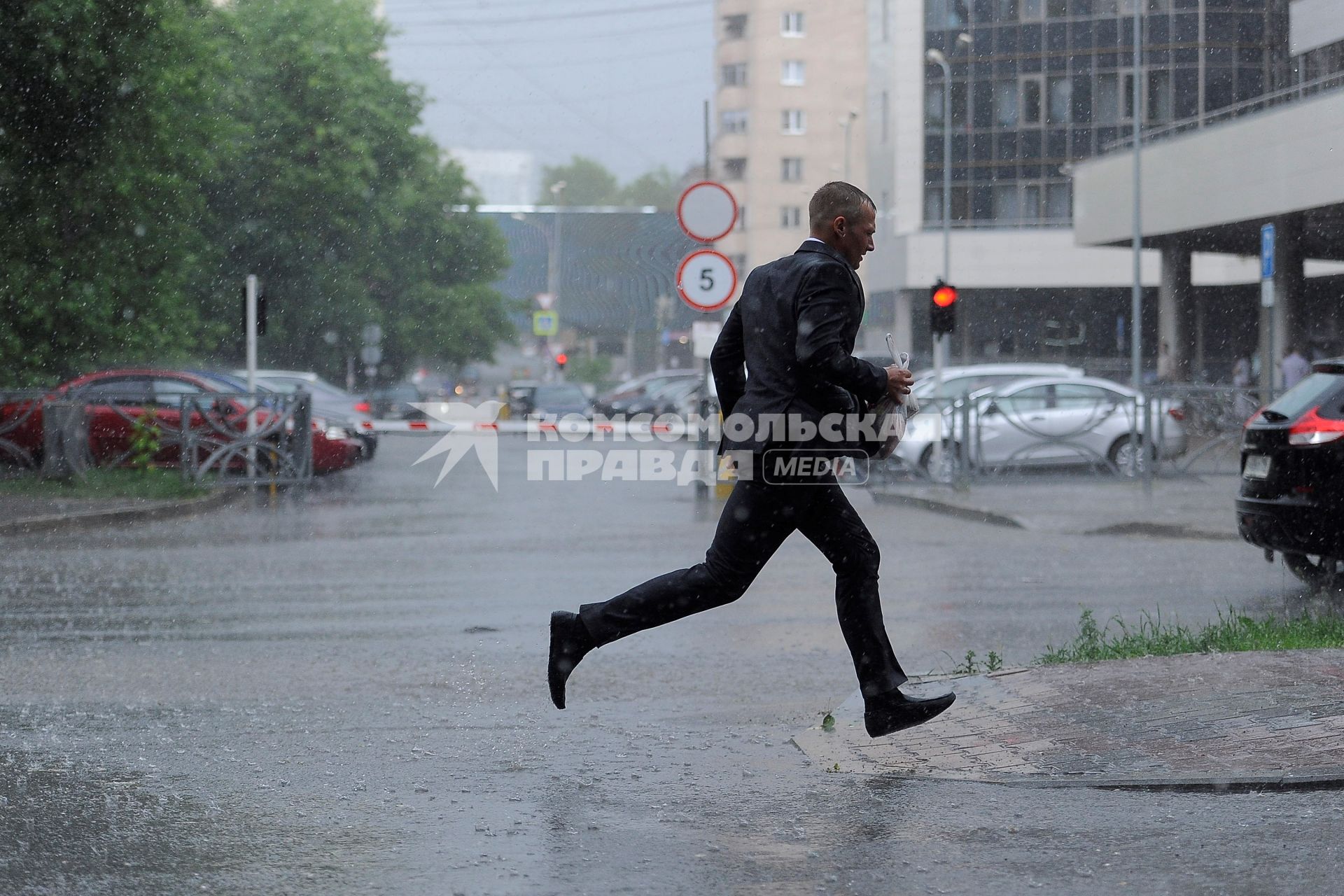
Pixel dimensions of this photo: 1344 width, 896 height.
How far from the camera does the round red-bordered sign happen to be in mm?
16734

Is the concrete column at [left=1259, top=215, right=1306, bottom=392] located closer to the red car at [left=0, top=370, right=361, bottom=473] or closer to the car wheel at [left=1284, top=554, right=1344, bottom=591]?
the red car at [left=0, top=370, right=361, bottom=473]

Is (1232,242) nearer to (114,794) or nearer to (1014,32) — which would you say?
(1014,32)

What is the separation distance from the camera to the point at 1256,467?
10180mm

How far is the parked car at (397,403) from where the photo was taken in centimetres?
4538

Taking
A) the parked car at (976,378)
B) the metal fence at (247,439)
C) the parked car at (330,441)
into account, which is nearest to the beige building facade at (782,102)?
the parked car at (976,378)

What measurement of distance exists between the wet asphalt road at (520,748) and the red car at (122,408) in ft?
26.1

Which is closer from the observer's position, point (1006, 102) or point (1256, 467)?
point (1256, 467)

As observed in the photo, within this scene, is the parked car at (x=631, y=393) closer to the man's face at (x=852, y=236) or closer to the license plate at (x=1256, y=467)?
the license plate at (x=1256, y=467)

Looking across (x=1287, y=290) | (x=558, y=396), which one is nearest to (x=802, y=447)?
(x=1287, y=290)

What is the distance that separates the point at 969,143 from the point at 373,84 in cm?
2316

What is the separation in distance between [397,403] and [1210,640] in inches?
1608

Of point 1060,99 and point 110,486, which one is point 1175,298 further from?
point 110,486

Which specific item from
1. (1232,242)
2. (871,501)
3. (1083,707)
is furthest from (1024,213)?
(1083,707)

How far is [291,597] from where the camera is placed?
10328 millimetres
